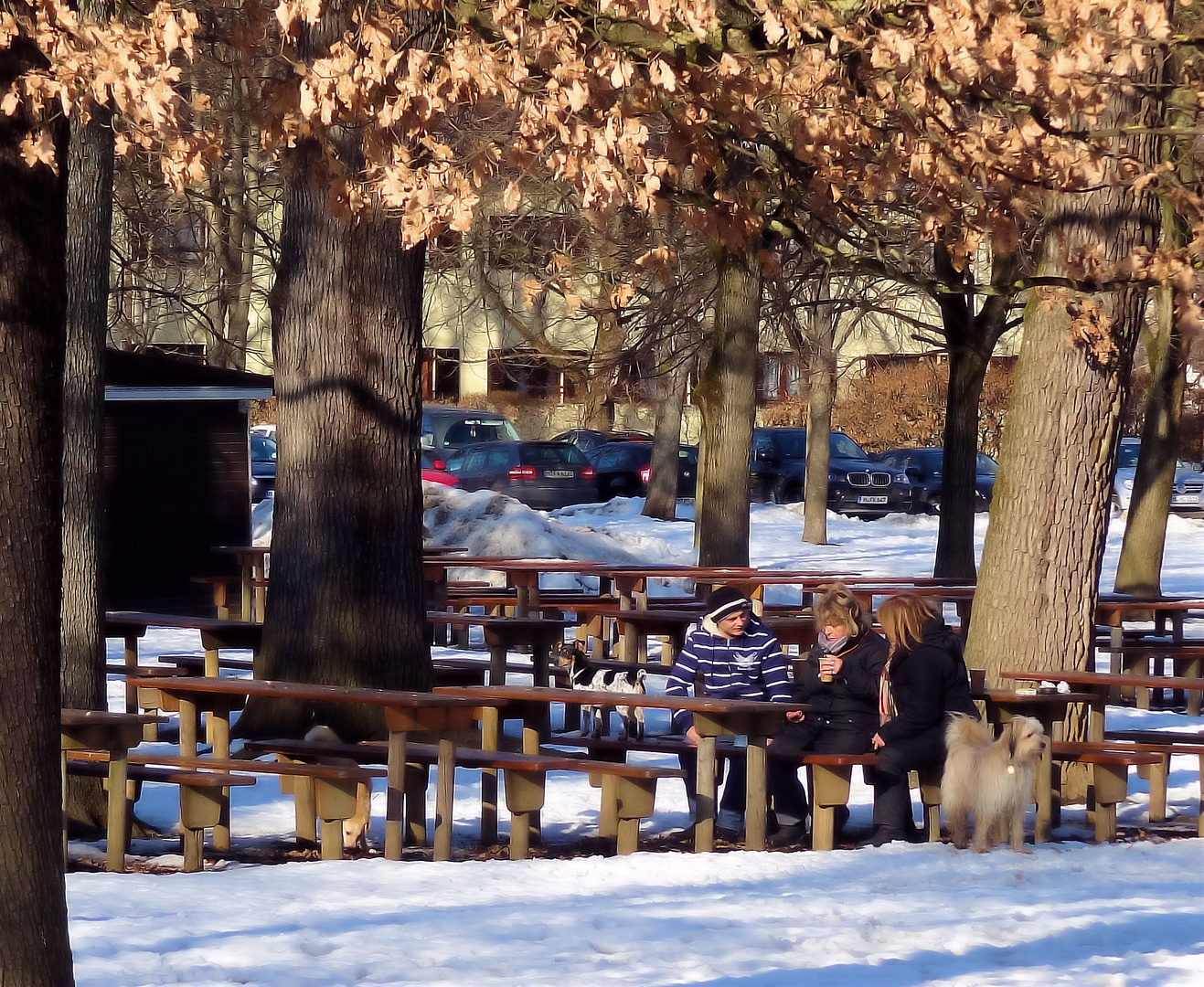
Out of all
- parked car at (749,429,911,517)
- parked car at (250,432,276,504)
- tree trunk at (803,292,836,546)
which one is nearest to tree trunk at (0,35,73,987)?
tree trunk at (803,292,836,546)

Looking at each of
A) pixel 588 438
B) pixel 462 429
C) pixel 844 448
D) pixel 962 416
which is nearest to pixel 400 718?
pixel 962 416

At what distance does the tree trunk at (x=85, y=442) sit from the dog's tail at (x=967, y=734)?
3.94 metres

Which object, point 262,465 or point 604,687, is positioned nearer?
point 604,687

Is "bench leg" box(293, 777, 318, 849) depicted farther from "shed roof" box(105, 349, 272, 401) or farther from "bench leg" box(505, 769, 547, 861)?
"shed roof" box(105, 349, 272, 401)

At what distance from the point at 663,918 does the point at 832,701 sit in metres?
2.62

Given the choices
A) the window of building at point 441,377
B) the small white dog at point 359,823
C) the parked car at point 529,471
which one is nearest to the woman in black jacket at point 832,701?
the small white dog at point 359,823

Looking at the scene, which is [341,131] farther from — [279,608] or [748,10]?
[748,10]

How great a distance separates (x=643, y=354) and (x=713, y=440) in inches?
284

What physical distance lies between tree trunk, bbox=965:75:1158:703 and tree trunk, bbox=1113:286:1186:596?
396 inches

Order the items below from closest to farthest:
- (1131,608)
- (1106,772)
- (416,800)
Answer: (1106,772)
(416,800)
(1131,608)

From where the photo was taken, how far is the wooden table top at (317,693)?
7680mm

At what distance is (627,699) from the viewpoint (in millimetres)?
8133

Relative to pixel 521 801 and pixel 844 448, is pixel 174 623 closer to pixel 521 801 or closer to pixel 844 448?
pixel 521 801

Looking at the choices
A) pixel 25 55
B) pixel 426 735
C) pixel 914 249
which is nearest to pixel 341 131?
pixel 426 735
